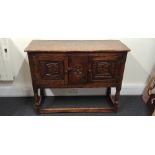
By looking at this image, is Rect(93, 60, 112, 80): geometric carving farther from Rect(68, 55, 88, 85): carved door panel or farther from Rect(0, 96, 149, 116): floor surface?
Rect(0, 96, 149, 116): floor surface

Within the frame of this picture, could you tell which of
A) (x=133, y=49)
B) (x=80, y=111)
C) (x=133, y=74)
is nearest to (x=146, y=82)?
(x=133, y=74)

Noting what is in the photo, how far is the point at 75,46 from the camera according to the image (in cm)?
159

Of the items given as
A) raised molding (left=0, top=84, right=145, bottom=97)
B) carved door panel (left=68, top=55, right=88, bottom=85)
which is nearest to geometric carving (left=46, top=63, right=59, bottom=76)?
carved door panel (left=68, top=55, right=88, bottom=85)

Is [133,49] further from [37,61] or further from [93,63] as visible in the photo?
[37,61]

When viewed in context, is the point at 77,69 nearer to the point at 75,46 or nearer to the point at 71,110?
the point at 75,46

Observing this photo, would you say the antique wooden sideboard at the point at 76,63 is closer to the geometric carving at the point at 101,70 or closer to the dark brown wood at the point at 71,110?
the geometric carving at the point at 101,70

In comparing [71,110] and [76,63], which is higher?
[76,63]

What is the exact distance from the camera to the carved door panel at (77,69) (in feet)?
5.07

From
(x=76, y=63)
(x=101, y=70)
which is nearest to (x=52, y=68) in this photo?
(x=76, y=63)

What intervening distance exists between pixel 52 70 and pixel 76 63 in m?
0.23

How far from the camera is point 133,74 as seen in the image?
2127 millimetres

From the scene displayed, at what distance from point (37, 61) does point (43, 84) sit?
24cm

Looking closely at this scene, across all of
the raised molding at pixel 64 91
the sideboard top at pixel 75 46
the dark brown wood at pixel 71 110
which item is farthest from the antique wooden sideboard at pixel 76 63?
the raised molding at pixel 64 91
